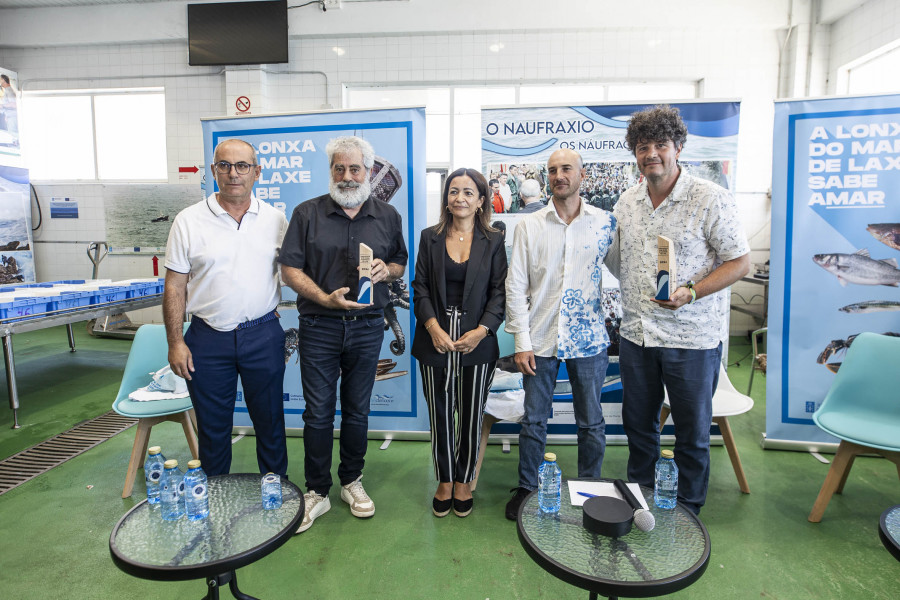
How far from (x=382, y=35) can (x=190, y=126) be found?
2.62 m

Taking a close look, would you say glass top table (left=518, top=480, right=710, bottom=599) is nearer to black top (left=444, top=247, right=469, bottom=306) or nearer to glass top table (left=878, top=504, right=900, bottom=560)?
glass top table (left=878, top=504, right=900, bottom=560)

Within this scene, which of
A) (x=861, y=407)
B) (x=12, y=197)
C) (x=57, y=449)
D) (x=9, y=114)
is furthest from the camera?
(x=12, y=197)

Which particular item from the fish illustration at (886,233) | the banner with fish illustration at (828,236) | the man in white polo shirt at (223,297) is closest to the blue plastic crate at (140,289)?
the man in white polo shirt at (223,297)

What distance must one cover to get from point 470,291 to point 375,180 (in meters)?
1.21

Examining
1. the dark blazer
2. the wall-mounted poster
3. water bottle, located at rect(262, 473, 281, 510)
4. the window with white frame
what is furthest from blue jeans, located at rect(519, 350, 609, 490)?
the wall-mounted poster

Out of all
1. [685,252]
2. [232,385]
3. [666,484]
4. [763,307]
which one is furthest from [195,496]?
[763,307]

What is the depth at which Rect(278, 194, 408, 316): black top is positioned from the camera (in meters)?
2.16

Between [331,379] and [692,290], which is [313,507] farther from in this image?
[692,290]

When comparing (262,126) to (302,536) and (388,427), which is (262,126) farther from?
(302,536)

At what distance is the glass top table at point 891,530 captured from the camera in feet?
3.89

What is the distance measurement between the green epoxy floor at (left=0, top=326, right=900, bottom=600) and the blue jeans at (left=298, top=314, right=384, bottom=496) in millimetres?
306

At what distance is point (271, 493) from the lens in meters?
1.54

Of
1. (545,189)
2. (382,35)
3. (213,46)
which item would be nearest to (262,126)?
(545,189)

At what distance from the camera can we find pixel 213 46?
19.1 ft
